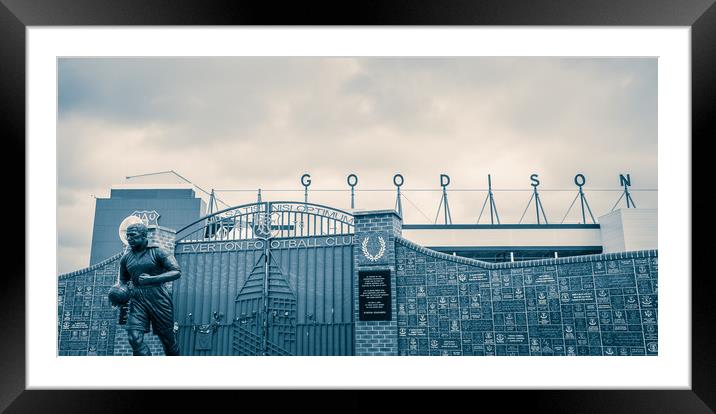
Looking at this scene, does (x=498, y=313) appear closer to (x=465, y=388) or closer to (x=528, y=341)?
(x=528, y=341)

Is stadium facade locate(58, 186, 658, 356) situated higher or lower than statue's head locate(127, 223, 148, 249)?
lower

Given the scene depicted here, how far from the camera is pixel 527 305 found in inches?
271

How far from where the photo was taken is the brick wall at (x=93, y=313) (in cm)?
816

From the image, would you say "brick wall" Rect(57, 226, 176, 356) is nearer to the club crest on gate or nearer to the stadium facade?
the stadium facade

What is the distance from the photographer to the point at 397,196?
41.4ft

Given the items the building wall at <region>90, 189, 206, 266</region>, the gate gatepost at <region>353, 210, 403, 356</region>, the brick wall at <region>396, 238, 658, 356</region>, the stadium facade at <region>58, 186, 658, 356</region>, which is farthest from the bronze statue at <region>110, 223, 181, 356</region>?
the building wall at <region>90, 189, 206, 266</region>

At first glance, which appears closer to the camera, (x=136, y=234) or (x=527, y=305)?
(x=136, y=234)

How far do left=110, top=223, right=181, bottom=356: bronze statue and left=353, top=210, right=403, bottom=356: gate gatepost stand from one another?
2.39 metres

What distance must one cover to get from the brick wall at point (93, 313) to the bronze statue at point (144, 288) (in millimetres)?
1432

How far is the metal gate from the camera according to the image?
7.50m

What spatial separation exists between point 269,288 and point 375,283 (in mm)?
1687
